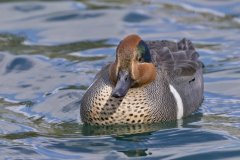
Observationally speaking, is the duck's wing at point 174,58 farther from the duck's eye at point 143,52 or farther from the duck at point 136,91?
the duck's eye at point 143,52

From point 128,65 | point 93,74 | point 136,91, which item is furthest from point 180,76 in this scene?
point 93,74

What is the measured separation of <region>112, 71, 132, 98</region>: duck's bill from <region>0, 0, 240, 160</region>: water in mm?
471

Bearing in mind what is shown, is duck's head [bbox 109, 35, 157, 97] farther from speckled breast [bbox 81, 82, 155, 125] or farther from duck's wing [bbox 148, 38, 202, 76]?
duck's wing [bbox 148, 38, 202, 76]

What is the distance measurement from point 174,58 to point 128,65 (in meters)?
1.33

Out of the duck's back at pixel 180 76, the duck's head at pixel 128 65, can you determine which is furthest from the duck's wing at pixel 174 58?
the duck's head at pixel 128 65

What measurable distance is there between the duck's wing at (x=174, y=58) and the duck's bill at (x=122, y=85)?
854 mm

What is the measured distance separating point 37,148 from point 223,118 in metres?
2.13

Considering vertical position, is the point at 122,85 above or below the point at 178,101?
above

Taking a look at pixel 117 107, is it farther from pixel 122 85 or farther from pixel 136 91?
pixel 122 85

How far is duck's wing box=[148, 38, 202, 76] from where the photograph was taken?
1045 cm

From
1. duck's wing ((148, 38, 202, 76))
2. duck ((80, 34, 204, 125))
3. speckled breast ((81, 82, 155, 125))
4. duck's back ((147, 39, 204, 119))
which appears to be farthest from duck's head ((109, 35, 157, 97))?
duck's wing ((148, 38, 202, 76))

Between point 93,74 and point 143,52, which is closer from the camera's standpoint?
Result: point 143,52

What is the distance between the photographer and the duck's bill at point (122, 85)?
9.42 m

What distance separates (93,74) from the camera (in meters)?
12.1
